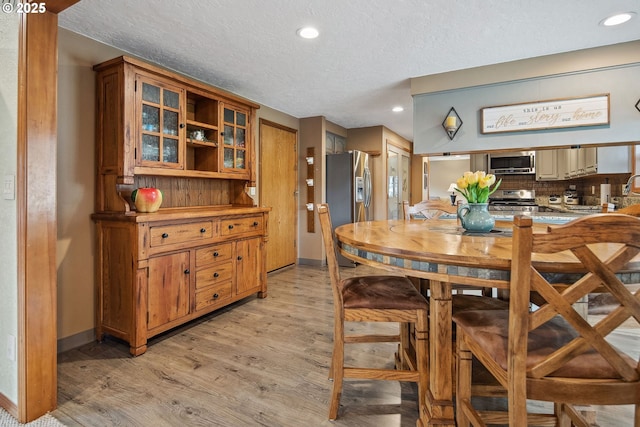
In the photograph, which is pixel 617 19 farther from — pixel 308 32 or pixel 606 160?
pixel 308 32

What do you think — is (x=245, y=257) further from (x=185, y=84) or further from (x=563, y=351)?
(x=563, y=351)

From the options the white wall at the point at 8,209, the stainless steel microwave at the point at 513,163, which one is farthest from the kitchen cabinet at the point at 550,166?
the white wall at the point at 8,209

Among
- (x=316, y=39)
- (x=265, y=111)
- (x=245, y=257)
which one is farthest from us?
(x=265, y=111)

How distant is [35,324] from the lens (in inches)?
60.5

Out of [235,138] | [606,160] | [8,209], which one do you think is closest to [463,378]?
[8,209]

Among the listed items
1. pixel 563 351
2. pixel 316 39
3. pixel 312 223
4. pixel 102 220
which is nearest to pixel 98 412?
pixel 102 220

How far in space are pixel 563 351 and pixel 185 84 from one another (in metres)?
3.04

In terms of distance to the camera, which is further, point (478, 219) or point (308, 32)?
point (308, 32)

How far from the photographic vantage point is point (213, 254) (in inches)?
109

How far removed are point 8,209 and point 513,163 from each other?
18.2 ft

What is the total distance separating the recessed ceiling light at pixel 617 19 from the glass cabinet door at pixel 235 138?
314cm

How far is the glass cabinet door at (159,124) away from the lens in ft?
8.00

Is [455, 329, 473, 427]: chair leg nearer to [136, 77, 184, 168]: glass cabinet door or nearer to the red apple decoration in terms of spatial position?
the red apple decoration

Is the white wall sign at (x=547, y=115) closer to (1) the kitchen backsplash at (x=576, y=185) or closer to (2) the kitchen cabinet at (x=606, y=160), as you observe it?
(2) the kitchen cabinet at (x=606, y=160)
